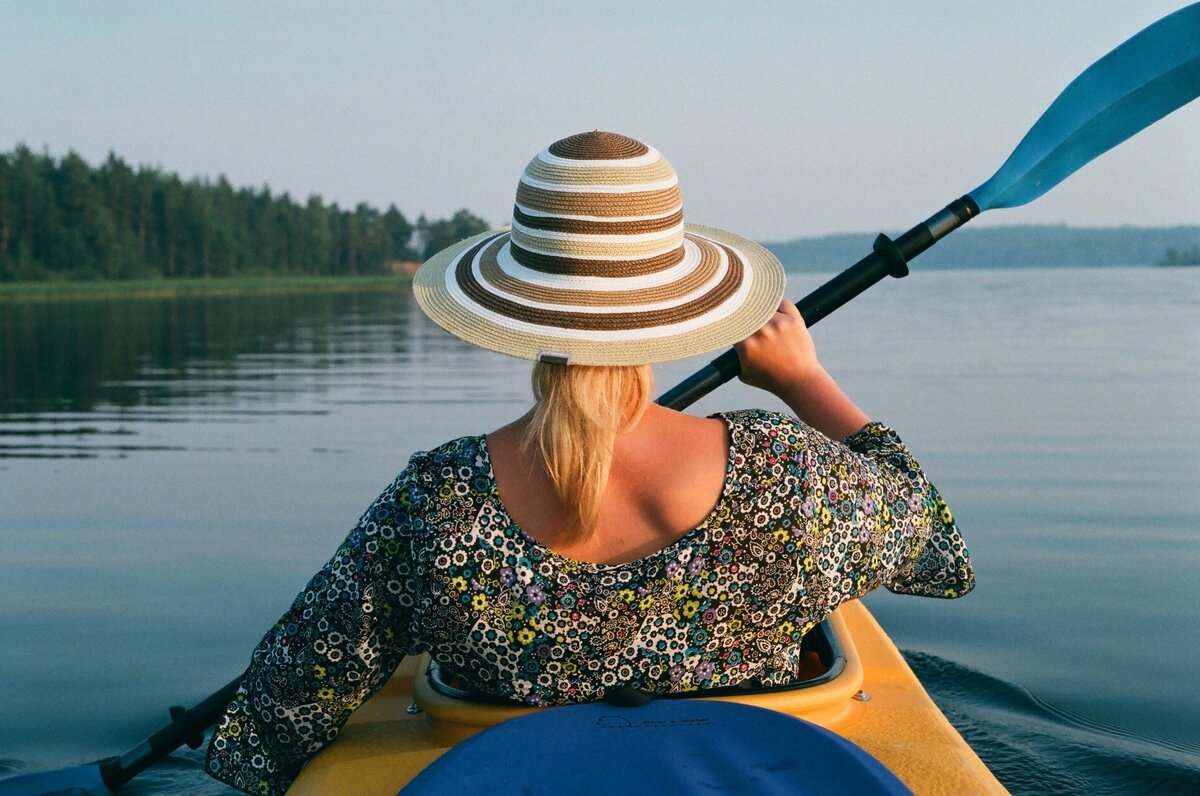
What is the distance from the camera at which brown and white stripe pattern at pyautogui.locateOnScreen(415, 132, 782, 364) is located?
203cm

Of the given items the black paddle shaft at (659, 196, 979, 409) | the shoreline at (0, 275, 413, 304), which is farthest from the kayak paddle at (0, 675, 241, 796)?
the shoreline at (0, 275, 413, 304)

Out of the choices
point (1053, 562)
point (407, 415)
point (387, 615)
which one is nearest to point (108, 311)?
point (407, 415)

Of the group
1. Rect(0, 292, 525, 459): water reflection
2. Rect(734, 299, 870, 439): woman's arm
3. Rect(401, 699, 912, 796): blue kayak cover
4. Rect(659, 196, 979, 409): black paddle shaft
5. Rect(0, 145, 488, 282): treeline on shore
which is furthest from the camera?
Rect(0, 145, 488, 282): treeline on shore

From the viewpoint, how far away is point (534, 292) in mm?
2088

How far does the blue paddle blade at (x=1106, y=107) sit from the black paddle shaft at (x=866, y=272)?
0.65ft

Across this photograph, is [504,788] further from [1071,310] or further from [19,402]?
[1071,310]

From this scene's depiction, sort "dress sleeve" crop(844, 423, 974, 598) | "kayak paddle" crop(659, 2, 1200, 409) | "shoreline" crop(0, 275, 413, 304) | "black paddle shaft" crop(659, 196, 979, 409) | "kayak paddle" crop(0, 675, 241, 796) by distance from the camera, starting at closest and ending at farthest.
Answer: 1. "dress sleeve" crop(844, 423, 974, 598)
2. "black paddle shaft" crop(659, 196, 979, 409)
3. "kayak paddle" crop(0, 675, 241, 796)
4. "kayak paddle" crop(659, 2, 1200, 409)
5. "shoreline" crop(0, 275, 413, 304)

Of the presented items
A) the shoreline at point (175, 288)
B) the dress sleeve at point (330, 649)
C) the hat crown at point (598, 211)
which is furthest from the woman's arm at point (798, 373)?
the shoreline at point (175, 288)

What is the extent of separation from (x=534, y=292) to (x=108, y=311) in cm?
4118

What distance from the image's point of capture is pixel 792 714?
2289mm

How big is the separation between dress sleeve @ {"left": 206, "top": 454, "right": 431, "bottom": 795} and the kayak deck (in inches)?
3.7

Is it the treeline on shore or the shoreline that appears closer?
the shoreline

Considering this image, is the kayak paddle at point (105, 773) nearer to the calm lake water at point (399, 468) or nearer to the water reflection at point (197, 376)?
the calm lake water at point (399, 468)

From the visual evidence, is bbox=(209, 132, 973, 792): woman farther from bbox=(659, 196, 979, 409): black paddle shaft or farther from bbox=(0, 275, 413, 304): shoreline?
bbox=(0, 275, 413, 304): shoreline
